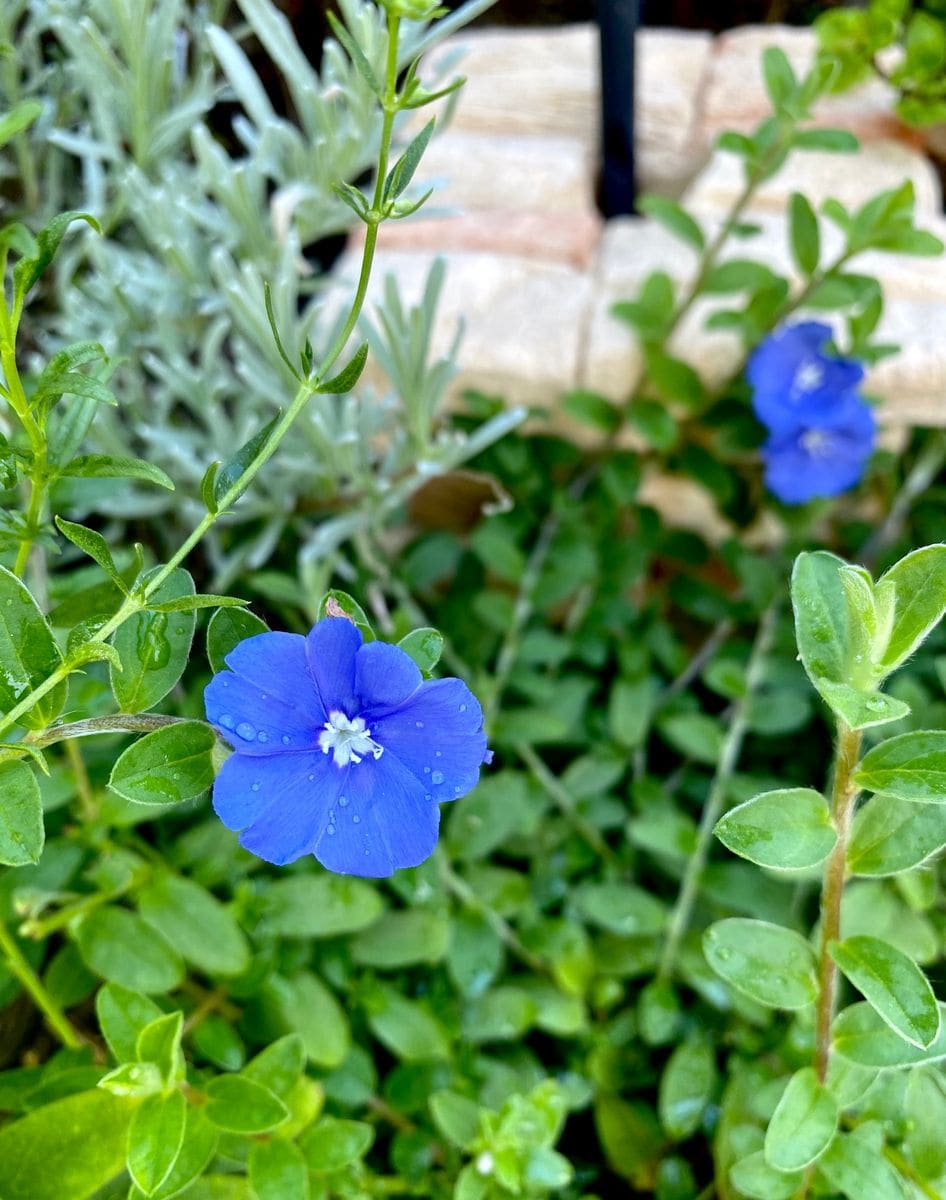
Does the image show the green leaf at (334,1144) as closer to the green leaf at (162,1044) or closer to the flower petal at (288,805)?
the green leaf at (162,1044)

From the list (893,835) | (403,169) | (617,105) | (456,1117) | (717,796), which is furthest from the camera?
(617,105)

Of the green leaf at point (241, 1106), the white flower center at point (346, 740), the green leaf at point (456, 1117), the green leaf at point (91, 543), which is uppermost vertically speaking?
the green leaf at point (91, 543)

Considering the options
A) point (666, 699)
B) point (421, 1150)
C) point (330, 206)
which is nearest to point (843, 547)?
point (666, 699)

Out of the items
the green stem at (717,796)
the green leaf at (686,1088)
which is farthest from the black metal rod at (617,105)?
the green leaf at (686,1088)

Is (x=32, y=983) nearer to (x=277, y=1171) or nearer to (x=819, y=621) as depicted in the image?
(x=277, y=1171)

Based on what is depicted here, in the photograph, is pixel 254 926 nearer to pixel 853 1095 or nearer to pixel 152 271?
pixel 853 1095

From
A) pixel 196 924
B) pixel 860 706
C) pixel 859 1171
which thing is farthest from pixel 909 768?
pixel 196 924
